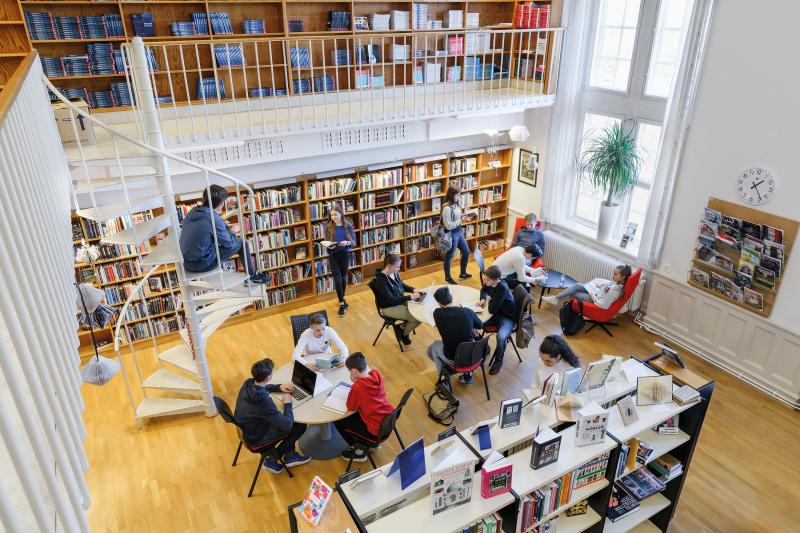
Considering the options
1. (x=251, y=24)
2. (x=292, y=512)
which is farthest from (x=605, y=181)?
(x=292, y=512)

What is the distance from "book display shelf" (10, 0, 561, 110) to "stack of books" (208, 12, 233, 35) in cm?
1

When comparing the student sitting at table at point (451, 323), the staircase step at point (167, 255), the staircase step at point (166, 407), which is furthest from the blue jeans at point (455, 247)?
the staircase step at point (167, 255)

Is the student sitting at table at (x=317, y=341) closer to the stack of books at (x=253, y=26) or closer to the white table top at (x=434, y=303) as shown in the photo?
the white table top at (x=434, y=303)

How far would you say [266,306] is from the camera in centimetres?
785

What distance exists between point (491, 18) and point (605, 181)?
135 inches

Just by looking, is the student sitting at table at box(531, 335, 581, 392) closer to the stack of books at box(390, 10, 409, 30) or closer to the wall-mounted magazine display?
the wall-mounted magazine display

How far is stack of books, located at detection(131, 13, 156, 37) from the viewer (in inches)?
239

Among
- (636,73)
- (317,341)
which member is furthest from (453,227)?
(317,341)

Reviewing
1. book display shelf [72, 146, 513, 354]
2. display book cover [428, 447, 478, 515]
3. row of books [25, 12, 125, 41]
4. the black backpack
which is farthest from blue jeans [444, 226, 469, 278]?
display book cover [428, 447, 478, 515]

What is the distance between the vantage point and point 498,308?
6105mm

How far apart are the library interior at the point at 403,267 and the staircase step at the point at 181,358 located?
0.06m

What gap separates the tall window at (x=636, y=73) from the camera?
664 centimetres

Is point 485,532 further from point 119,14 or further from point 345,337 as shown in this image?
point 119,14

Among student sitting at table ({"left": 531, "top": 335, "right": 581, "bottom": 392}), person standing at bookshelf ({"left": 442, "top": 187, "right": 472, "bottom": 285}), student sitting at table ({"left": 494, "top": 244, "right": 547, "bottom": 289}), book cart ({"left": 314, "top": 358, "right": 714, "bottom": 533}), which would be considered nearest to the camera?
book cart ({"left": 314, "top": 358, "right": 714, "bottom": 533})
